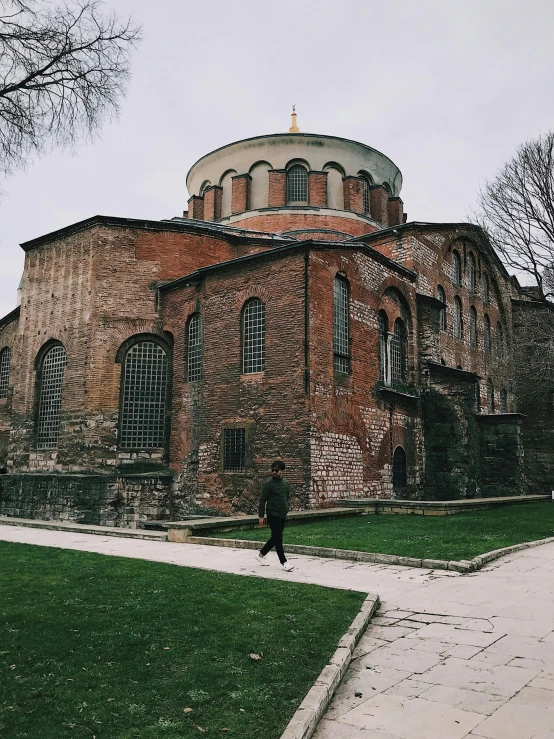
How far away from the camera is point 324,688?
3.90m

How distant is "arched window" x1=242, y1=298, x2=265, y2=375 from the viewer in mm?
16411

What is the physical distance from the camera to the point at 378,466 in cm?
1702

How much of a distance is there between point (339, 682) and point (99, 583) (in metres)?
3.75

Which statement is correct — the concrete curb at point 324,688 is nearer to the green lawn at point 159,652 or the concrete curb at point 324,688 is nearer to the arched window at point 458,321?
the green lawn at point 159,652

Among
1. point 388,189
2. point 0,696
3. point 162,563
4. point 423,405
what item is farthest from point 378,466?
point 388,189

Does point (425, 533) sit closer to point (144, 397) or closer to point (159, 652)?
point (159, 652)

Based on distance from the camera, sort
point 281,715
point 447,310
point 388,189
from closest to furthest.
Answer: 1. point 281,715
2. point 447,310
3. point 388,189

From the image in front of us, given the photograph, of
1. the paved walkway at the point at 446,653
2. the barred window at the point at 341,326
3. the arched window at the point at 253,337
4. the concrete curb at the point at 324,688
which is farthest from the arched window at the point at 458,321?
the concrete curb at the point at 324,688

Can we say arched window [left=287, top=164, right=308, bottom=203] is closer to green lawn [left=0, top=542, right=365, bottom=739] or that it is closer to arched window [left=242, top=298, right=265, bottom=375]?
arched window [left=242, top=298, right=265, bottom=375]

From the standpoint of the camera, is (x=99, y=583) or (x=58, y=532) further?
(x=58, y=532)

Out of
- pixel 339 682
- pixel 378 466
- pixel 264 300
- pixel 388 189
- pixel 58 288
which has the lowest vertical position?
pixel 339 682

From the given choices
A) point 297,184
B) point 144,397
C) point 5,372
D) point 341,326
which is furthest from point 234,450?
point 297,184

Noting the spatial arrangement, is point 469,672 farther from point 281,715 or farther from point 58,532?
point 58,532

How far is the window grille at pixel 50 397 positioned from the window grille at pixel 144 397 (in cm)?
227
